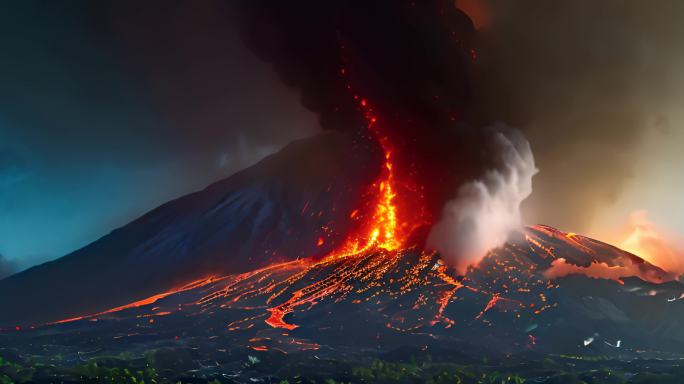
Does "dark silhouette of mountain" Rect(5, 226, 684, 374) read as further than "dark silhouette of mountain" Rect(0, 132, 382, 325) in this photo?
No

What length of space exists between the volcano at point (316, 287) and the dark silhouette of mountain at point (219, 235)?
0.23 metres

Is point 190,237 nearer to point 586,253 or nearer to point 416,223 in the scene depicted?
point 416,223

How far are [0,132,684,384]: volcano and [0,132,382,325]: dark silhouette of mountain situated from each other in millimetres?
228

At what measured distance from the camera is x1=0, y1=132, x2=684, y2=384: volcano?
4338cm

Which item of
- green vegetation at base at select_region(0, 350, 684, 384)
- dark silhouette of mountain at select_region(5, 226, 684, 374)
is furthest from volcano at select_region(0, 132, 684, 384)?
green vegetation at base at select_region(0, 350, 684, 384)

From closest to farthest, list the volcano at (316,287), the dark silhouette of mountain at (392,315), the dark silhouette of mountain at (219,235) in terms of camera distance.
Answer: the dark silhouette of mountain at (392,315) → the volcano at (316,287) → the dark silhouette of mountain at (219,235)

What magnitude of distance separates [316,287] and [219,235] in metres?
21.6

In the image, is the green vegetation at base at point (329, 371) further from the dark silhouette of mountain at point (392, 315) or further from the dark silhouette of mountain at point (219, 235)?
the dark silhouette of mountain at point (219, 235)

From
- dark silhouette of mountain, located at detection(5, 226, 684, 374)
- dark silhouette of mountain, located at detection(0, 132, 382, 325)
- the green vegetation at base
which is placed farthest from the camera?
dark silhouette of mountain, located at detection(0, 132, 382, 325)

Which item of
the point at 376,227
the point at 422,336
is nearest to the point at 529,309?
the point at 422,336

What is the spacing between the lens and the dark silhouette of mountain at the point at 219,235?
64.6 m

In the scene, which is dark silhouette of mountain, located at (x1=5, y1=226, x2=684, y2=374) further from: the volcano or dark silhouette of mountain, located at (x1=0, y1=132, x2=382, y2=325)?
dark silhouette of mountain, located at (x1=0, y1=132, x2=382, y2=325)

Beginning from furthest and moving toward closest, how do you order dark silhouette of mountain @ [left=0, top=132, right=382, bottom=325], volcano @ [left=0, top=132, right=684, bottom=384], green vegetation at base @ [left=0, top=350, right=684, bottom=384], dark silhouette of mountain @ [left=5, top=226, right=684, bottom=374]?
1. dark silhouette of mountain @ [left=0, top=132, right=382, bottom=325]
2. volcano @ [left=0, top=132, right=684, bottom=384]
3. dark silhouette of mountain @ [left=5, top=226, right=684, bottom=374]
4. green vegetation at base @ [left=0, top=350, right=684, bottom=384]

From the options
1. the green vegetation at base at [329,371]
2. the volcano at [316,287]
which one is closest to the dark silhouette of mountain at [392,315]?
the volcano at [316,287]
